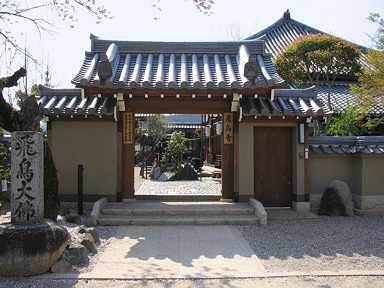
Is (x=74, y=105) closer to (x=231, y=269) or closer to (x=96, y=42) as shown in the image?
(x=96, y=42)

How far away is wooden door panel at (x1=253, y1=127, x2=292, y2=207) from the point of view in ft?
32.1

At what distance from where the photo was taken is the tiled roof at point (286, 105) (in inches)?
349

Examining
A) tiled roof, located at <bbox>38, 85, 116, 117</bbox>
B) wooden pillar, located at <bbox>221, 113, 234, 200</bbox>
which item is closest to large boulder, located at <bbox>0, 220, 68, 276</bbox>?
tiled roof, located at <bbox>38, 85, 116, 117</bbox>

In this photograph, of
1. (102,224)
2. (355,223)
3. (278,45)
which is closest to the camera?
(102,224)

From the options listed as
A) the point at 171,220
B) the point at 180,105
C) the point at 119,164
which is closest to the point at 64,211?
the point at 119,164

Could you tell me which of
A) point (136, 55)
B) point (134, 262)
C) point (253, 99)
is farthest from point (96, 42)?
point (134, 262)

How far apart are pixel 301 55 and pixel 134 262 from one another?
33.8 ft

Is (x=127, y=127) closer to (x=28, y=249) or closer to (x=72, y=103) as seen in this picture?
(x=72, y=103)

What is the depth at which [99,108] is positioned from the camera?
910cm

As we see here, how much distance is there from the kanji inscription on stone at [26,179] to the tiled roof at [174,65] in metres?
2.90

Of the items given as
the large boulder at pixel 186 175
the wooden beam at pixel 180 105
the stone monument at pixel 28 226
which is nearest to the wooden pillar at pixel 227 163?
the wooden beam at pixel 180 105

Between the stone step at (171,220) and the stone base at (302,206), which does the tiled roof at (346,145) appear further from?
the stone step at (171,220)

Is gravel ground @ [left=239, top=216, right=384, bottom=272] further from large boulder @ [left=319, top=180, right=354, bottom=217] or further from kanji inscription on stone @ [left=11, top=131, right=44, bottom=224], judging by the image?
kanji inscription on stone @ [left=11, top=131, right=44, bottom=224]


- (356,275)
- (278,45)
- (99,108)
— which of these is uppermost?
(278,45)
